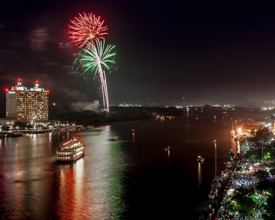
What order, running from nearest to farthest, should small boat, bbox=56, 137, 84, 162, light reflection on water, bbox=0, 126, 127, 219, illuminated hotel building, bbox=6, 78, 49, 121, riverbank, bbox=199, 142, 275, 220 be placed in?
1. riverbank, bbox=199, 142, 275, 220
2. light reflection on water, bbox=0, 126, 127, 219
3. small boat, bbox=56, 137, 84, 162
4. illuminated hotel building, bbox=6, 78, 49, 121

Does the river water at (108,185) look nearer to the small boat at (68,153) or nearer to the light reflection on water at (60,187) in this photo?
the light reflection on water at (60,187)

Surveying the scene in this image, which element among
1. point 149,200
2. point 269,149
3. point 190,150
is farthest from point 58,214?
point 190,150

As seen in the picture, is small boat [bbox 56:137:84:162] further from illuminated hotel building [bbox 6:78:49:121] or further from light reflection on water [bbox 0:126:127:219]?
illuminated hotel building [bbox 6:78:49:121]

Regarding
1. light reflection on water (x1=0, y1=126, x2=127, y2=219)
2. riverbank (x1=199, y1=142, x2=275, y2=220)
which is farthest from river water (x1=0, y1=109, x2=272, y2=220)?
riverbank (x1=199, y1=142, x2=275, y2=220)

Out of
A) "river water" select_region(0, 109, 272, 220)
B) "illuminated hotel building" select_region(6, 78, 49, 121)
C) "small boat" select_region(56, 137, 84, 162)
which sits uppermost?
"illuminated hotel building" select_region(6, 78, 49, 121)

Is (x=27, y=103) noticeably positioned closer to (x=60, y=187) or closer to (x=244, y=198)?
(x=60, y=187)

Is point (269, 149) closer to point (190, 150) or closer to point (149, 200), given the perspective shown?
point (190, 150)

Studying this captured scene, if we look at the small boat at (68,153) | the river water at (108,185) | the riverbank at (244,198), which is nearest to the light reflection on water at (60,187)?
the river water at (108,185)

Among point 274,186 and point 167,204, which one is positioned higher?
point 274,186
